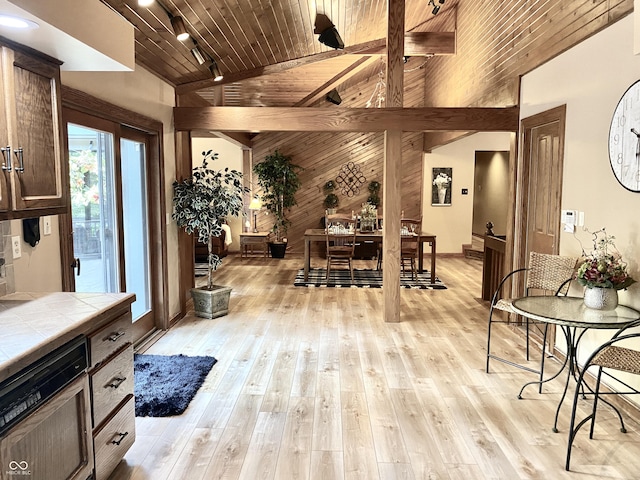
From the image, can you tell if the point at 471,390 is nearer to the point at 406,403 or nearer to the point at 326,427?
the point at 406,403

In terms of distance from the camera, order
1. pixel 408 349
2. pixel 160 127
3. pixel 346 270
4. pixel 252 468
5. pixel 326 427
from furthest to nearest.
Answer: pixel 346 270
pixel 160 127
pixel 408 349
pixel 326 427
pixel 252 468

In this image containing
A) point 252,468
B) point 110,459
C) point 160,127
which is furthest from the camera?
point 160,127

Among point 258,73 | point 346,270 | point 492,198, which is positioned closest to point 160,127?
point 258,73

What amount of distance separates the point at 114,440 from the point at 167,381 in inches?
48.3

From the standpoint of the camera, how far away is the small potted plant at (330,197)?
1028cm

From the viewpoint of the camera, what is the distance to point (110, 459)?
226cm

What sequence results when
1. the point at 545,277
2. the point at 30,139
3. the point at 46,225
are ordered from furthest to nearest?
the point at 545,277, the point at 46,225, the point at 30,139

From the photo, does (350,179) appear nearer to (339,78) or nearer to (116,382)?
(339,78)

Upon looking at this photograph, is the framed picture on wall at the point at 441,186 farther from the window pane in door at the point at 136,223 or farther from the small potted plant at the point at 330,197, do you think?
the window pane in door at the point at 136,223

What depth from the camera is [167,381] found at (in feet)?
11.5

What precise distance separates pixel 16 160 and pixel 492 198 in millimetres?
12153

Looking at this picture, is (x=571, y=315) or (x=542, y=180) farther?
(x=542, y=180)

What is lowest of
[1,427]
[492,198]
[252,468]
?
[252,468]

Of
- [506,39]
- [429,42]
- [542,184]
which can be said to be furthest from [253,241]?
[542,184]
